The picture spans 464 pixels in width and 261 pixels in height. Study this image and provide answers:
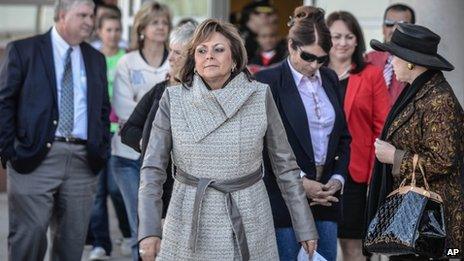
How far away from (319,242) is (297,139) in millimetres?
595

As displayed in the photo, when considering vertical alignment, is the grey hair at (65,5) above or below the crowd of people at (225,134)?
above

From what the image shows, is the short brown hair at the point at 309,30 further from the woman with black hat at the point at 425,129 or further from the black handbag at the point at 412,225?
the black handbag at the point at 412,225

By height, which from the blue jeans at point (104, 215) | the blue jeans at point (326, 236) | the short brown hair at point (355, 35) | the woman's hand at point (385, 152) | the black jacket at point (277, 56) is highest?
the short brown hair at point (355, 35)

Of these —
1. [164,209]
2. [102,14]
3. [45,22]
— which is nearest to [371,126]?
[164,209]

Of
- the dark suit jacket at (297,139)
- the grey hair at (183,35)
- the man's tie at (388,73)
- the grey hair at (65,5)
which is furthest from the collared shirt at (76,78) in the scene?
the man's tie at (388,73)

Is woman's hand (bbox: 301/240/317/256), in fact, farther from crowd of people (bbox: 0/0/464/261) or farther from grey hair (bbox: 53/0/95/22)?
grey hair (bbox: 53/0/95/22)

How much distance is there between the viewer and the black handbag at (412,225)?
580 cm

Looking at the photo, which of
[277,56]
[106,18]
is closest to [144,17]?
[106,18]

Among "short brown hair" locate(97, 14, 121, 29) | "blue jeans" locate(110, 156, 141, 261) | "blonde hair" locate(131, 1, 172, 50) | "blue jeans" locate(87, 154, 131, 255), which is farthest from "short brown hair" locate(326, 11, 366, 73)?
"short brown hair" locate(97, 14, 121, 29)

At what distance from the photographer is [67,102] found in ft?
24.7

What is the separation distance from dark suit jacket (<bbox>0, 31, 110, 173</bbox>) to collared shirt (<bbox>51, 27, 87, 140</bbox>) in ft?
0.22

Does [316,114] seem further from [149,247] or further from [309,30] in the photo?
[149,247]

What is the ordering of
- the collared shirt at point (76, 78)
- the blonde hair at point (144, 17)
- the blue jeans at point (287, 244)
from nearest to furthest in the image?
the blue jeans at point (287, 244) → the collared shirt at point (76, 78) → the blonde hair at point (144, 17)

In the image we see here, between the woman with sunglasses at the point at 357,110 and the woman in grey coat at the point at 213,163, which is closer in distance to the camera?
the woman in grey coat at the point at 213,163
